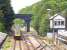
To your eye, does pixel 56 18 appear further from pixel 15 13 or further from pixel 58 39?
pixel 15 13

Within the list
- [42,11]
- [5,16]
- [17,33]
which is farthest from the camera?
[17,33]

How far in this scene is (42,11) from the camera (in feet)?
13.5

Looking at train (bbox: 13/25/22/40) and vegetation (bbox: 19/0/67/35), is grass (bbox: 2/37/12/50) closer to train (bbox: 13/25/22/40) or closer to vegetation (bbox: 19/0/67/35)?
train (bbox: 13/25/22/40)

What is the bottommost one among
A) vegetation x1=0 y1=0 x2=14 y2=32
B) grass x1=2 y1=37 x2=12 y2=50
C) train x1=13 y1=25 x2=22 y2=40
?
grass x1=2 y1=37 x2=12 y2=50

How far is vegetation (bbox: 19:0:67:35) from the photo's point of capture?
3963 mm

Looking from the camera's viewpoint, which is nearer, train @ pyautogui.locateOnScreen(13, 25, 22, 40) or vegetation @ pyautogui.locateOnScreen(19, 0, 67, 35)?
vegetation @ pyautogui.locateOnScreen(19, 0, 67, 35)

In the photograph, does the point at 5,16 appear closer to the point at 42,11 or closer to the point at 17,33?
the point at 42,11

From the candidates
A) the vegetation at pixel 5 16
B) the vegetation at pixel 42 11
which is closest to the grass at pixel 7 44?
the vegetation at pixel 5 16

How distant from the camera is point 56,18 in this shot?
3818 millimetres

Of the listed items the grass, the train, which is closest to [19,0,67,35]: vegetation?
the train

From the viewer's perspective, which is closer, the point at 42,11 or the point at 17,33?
the point at 42,11

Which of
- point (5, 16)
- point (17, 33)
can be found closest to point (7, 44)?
point (5, 16)

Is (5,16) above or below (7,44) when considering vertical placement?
above

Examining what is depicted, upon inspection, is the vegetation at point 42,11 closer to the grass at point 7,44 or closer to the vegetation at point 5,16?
the vegetation at point 5,16
